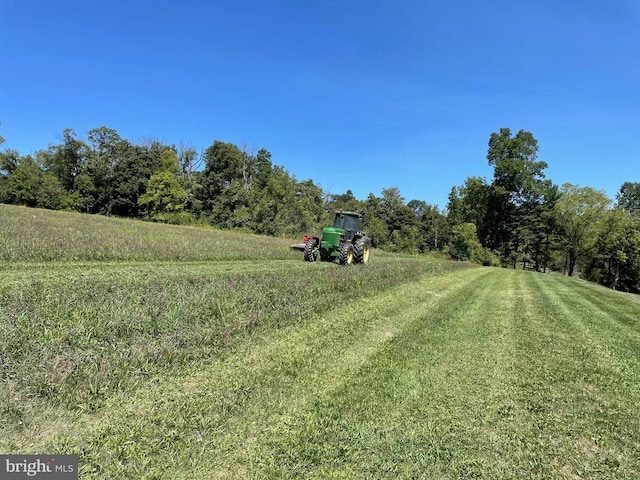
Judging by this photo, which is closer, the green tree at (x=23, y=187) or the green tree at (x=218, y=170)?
the green tree at (x=23, y=187)

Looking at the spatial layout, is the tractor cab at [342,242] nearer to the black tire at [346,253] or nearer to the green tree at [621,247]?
the black tire at [346,253]

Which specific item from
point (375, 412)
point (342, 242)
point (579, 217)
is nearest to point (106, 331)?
point (375, 412)

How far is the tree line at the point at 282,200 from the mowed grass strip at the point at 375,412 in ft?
140

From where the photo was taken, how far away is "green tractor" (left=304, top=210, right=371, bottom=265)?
1584 centimetres

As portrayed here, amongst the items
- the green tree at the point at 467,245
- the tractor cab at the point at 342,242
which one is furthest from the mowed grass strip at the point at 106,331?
the green tree at the point at 467,245

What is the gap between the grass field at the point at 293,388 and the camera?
283 cm

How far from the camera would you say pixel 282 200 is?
53.8m

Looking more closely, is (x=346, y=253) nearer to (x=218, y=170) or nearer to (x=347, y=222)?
(x=347, y=222)

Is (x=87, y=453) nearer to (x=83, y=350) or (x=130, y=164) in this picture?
(x=83, y=350)

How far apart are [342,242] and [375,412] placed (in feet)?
41.2

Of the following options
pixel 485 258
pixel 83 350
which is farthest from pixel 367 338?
pixel 485 258

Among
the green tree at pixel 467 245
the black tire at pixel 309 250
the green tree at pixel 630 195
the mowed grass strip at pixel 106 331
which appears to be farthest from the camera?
the green tree at pixel 630 195

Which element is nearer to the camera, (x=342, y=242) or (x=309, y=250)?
(x=342, y=242)

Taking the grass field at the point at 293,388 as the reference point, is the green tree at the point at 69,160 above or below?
above
